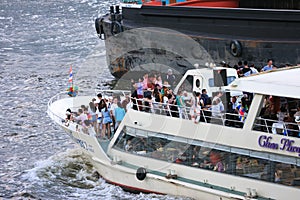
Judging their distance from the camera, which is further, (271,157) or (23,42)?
(23,42)

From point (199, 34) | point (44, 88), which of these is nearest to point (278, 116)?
point (199, 34)

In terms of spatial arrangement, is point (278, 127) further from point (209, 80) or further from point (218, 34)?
point (218, 34)

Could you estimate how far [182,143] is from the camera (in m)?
18.3

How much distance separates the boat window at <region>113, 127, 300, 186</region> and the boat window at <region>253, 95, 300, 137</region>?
610 millimetres

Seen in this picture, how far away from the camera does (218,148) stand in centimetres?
1748

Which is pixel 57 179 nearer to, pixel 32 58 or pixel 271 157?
pixel 271 157

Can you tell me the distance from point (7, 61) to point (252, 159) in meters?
29.9

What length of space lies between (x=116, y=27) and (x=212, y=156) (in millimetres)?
18865

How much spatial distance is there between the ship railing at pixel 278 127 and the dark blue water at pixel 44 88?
3.48 meters

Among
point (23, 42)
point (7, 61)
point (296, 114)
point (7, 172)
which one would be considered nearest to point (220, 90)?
point (296, 114)

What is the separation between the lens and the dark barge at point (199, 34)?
2731cm

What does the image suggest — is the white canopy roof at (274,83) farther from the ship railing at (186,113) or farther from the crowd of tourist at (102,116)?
the crowd of tourist at (102,116)

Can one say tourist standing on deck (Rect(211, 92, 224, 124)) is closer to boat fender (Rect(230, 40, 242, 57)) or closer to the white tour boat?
the white tour boat

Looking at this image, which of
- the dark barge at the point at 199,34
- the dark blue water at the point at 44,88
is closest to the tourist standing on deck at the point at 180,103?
the dark blue water at the point at 44,88
